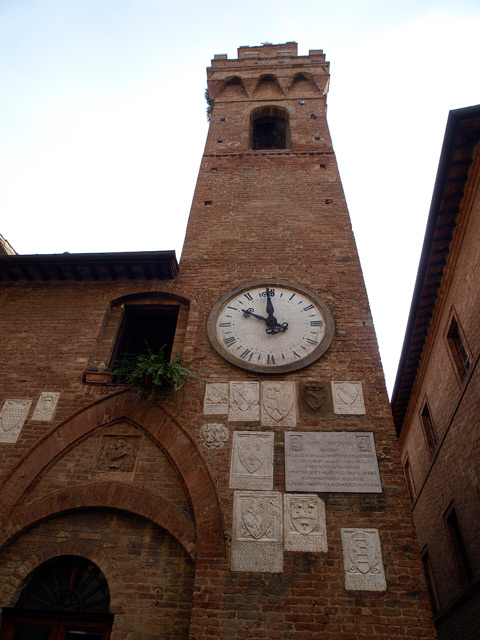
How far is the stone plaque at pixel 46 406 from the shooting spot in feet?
20.1

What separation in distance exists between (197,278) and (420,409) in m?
7.59

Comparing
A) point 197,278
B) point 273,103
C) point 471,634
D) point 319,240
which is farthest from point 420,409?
point 273,103

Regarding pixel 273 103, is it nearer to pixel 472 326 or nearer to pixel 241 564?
pixel 472 326

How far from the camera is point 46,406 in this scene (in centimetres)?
624

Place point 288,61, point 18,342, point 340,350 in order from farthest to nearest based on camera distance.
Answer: point 288,61 < point 18,342 < point 340,350

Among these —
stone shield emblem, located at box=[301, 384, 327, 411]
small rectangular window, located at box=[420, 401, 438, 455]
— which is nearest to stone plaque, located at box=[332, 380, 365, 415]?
stone shield emblem, located at box=[301, 384, 327, 411]

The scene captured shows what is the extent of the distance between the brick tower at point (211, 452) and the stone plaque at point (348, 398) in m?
0.02

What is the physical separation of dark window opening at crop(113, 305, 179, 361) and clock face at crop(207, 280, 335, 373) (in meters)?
1.20

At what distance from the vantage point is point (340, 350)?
649cm

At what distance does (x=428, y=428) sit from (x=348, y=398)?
6904 mm

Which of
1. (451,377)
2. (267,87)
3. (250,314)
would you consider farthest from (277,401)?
(267,87)

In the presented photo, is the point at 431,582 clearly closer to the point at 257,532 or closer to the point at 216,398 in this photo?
the point at 257,532

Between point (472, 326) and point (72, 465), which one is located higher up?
point (472, 326)

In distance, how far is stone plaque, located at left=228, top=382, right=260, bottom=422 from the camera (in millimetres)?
5891
